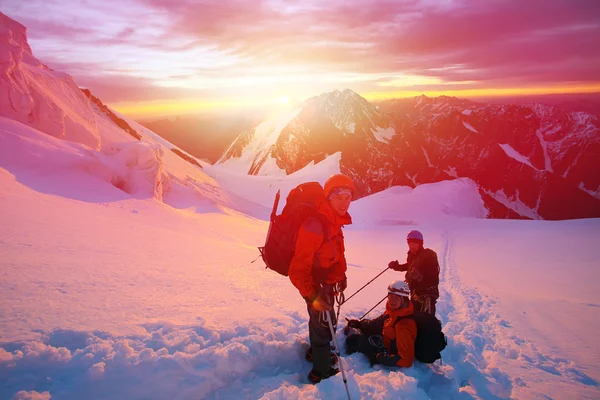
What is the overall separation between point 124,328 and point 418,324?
14.2 feet

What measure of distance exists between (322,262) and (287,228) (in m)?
0.68

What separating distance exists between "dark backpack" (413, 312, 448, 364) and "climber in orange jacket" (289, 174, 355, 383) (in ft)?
4.81

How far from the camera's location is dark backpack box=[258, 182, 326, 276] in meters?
3.98

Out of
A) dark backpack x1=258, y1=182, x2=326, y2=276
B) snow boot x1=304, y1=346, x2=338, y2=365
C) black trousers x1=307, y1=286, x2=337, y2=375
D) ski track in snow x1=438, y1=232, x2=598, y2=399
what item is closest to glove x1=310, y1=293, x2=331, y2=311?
black trousers x1=307, y1=286, x2=337, y2=375

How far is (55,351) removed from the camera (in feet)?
11.2

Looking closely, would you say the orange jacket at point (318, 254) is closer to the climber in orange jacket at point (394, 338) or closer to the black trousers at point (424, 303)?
the climber in orange jacket at point (394, 338)

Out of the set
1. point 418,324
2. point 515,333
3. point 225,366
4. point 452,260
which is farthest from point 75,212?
point 452,260

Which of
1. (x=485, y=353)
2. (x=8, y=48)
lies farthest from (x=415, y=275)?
(x=8, y=48)

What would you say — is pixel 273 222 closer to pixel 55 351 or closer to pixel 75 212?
pixel 55 351

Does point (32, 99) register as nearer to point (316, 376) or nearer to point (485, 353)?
point (316, 376)

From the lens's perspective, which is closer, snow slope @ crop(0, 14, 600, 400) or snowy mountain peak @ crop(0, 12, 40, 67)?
snow slope @ crop(0, 14, 600, 400)

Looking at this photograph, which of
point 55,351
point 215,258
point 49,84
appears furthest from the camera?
point 49,84

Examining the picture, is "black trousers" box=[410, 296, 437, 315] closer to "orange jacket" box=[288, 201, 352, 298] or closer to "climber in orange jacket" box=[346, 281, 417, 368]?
"climber in orange jacket" box=[346, 281, 417, 368]

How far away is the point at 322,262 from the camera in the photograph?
4168mm
